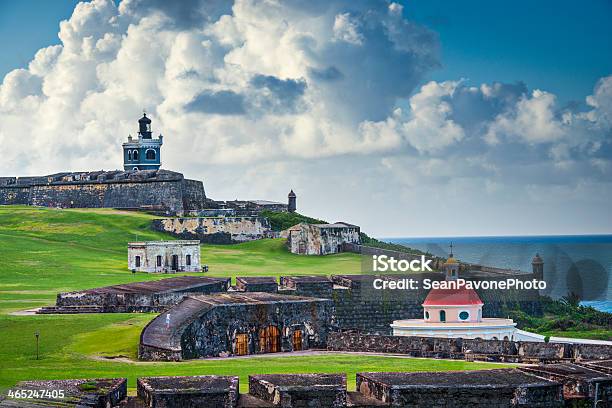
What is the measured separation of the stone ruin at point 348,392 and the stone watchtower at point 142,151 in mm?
87998

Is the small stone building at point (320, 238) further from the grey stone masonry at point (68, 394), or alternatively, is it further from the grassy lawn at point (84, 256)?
the grey stone masonry at point (68, 394)

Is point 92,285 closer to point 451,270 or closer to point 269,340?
point 451,270

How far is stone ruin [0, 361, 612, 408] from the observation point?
18.2 metres

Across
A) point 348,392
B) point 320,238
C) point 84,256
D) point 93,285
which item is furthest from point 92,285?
point 348,392

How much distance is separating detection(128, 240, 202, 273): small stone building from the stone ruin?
42363 mm

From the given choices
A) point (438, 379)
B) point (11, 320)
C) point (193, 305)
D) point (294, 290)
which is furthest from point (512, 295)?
point (438, 379)

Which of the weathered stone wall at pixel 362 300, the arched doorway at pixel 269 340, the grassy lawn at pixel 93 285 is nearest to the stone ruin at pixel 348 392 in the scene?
the grassy lawn at pixel 93 285

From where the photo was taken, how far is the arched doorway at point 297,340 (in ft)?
123

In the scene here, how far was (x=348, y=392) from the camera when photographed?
65.2ft

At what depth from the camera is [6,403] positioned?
1742cm

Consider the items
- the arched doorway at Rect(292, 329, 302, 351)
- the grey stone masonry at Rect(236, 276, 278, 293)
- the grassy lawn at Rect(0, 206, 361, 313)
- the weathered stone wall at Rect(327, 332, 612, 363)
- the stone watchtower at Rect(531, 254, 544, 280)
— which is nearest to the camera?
the weathered stone wall at Rect(327, 332, 612, 363)

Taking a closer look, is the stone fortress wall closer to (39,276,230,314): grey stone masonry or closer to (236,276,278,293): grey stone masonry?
(236,276,278,293): grey stone masonry

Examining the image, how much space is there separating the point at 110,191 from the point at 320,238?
25868mm

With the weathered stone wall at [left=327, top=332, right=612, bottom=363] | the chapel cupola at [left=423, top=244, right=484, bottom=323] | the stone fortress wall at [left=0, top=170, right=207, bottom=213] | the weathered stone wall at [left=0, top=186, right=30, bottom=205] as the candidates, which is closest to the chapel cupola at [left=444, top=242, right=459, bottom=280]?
the chapel cupola at [left=423, top=244, right=484, bottom=323]
